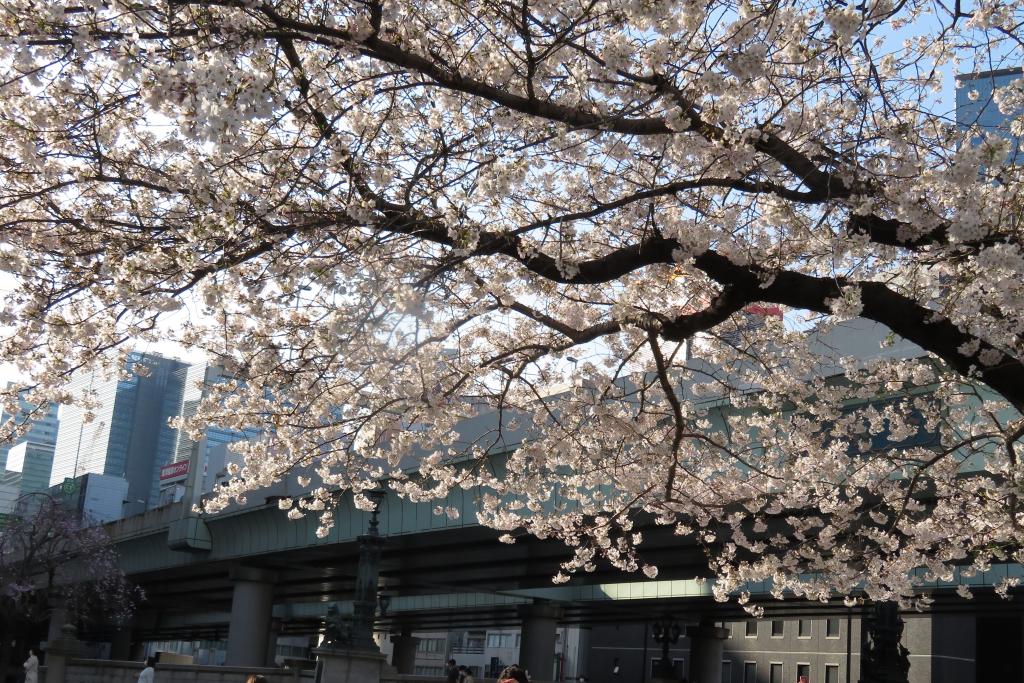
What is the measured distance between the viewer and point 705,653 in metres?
50.4

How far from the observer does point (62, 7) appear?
6625 millimetres

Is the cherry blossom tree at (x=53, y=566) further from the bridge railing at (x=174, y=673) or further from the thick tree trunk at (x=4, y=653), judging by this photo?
the bridge railing at (x=174, y=673)

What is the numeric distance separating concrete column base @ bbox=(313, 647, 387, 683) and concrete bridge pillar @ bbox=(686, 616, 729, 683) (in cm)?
3400

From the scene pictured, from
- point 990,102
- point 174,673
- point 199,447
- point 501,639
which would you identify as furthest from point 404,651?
point 990,102

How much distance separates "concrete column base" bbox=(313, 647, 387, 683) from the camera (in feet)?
59.3

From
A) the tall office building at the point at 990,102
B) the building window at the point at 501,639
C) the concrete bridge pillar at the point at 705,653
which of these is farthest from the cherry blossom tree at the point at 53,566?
the building window at the point at 501,639

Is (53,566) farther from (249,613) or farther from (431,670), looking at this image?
(431,670)

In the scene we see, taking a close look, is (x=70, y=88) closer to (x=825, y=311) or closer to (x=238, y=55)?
(x=238, y=55)

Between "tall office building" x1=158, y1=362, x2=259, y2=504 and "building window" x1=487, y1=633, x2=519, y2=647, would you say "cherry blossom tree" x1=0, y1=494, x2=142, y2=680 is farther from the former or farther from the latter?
"building window" x1=487, y1=633, x2=519, y2=647

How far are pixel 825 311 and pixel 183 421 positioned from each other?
7.54 metres

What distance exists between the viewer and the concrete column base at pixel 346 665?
1808 centimetres

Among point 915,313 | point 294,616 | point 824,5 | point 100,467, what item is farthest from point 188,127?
point 100,467

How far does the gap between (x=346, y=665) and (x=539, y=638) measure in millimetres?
29851

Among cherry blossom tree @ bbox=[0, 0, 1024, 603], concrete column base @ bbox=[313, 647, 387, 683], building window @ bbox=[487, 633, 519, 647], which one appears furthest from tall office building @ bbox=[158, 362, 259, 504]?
building window @ bbox=[487, 633, 519, 647]
